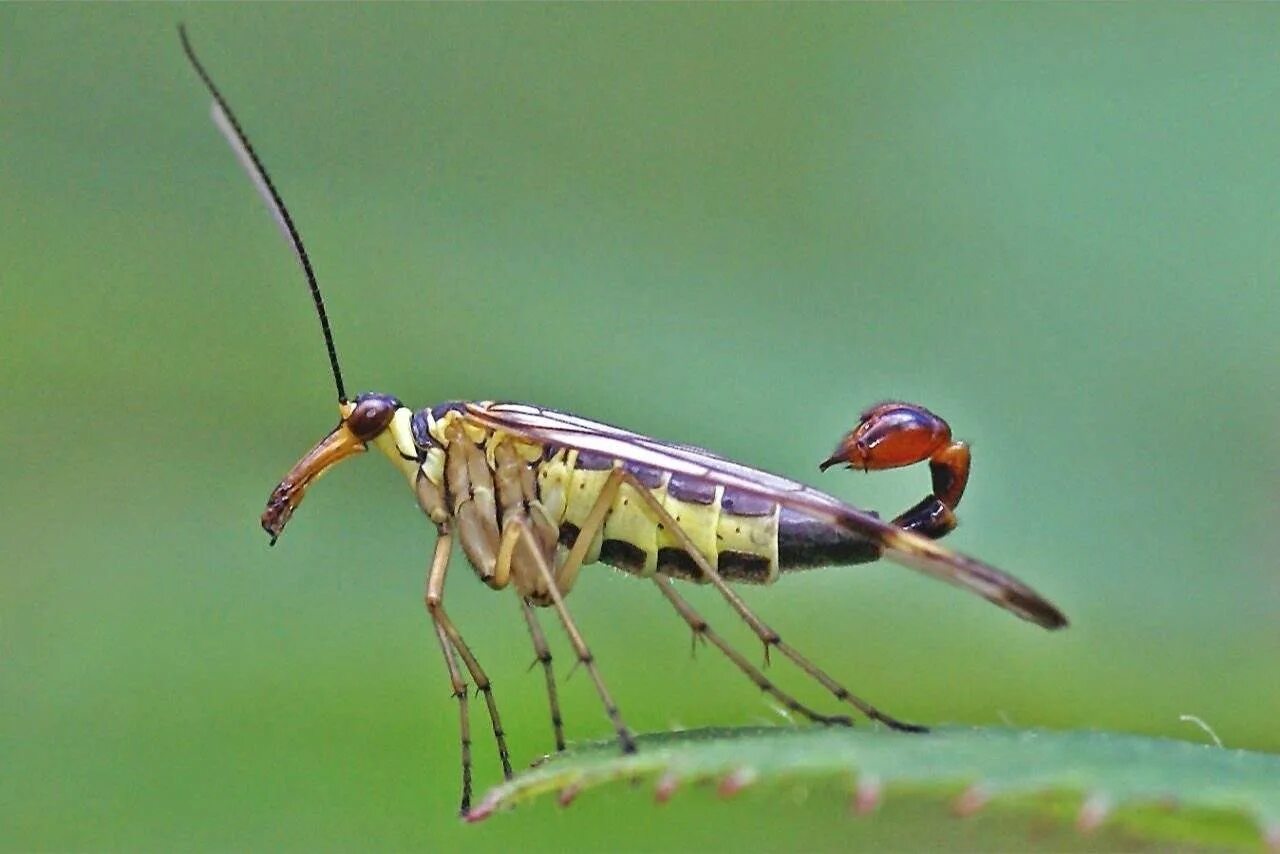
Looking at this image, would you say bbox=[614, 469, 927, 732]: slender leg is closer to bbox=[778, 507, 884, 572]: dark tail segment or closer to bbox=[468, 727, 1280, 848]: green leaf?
bbox=[778, 507, 884, 572]: dark tail segment

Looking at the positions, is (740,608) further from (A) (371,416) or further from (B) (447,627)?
(A) (371,416)

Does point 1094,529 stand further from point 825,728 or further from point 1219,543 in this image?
point 825,728

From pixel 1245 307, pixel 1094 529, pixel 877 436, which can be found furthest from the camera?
pixel 1245 307

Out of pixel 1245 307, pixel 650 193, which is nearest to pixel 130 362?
pixel 650 193

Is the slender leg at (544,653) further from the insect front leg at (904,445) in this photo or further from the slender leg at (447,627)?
the insect front leg at (904,445)

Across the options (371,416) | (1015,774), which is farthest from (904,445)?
(1015,774)

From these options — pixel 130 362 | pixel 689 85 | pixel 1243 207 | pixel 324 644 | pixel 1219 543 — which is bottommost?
pixel 1219 543
